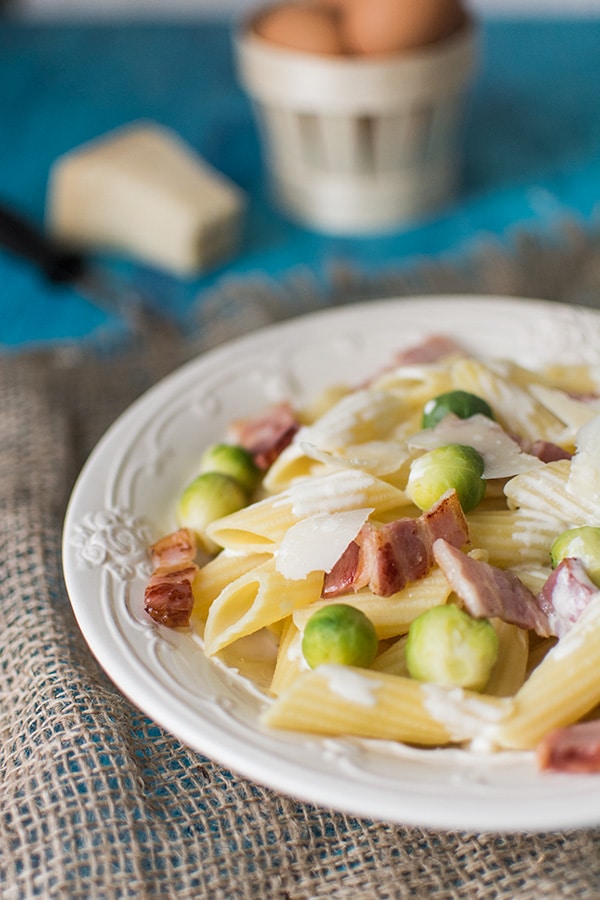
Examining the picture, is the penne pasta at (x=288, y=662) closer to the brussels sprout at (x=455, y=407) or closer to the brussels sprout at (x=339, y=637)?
the brussels sprout at (x=339, y=637)

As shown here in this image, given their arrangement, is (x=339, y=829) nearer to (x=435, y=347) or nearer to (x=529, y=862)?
(x=529, y=862)

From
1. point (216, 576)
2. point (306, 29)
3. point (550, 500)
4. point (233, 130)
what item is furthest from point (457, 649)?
point (233, 130)

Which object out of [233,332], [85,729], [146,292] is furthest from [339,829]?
[146,292]

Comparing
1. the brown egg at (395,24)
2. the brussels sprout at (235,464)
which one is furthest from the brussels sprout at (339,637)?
the brown egg at (395,24)

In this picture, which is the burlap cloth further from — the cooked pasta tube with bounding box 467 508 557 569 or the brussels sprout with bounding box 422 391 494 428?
the brussels sprout with bounding box 422 391 494 428

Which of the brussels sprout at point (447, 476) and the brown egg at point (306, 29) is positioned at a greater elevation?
the brown egg at point (306, 29)

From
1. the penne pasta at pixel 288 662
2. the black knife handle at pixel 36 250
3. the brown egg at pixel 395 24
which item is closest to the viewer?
the penne pasta at pixel 288 662

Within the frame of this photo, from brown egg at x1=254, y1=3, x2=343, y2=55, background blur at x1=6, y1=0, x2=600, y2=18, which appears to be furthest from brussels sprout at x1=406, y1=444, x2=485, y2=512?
background blur at x1=6, y1=0, x2=600, y2=18
